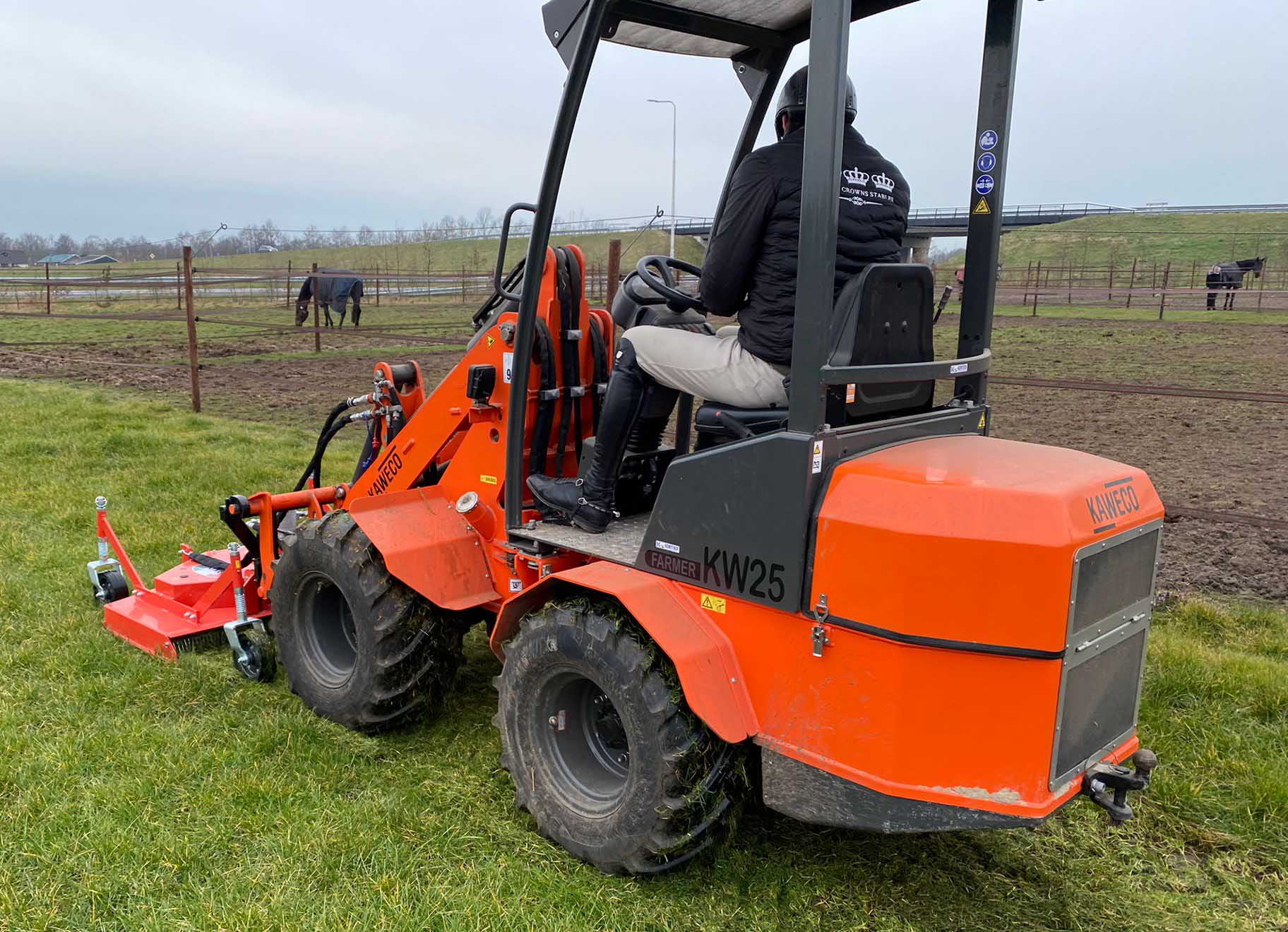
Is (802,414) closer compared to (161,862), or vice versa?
(802,414)

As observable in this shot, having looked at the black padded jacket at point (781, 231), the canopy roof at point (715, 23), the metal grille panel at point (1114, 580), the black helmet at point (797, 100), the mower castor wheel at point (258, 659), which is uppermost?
the canopy roof at point (715, 23)

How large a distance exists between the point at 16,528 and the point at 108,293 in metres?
29.0

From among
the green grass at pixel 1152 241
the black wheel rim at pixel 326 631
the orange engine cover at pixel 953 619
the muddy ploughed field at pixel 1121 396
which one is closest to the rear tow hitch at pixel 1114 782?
the orange engine cover at pixel 953 619

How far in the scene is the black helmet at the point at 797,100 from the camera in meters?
3.35

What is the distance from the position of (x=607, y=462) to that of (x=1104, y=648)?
184 cm

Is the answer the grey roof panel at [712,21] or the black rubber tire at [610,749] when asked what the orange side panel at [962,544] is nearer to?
the black rubber tire at [610,749]

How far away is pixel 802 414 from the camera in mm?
2887

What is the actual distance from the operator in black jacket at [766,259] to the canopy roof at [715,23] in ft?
1.93

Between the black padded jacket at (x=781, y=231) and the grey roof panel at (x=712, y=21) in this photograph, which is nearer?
the black padded jacket at (x=781, y=231)

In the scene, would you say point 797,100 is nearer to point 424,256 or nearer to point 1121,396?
point 1121,396

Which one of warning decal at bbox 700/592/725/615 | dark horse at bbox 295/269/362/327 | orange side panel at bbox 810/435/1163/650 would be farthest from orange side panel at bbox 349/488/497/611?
dark horse at bbox 295/269/362/327

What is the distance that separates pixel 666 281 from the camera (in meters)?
3.96

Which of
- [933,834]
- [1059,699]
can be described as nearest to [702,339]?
[1059,699]

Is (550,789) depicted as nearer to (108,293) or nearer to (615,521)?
(615,521)
